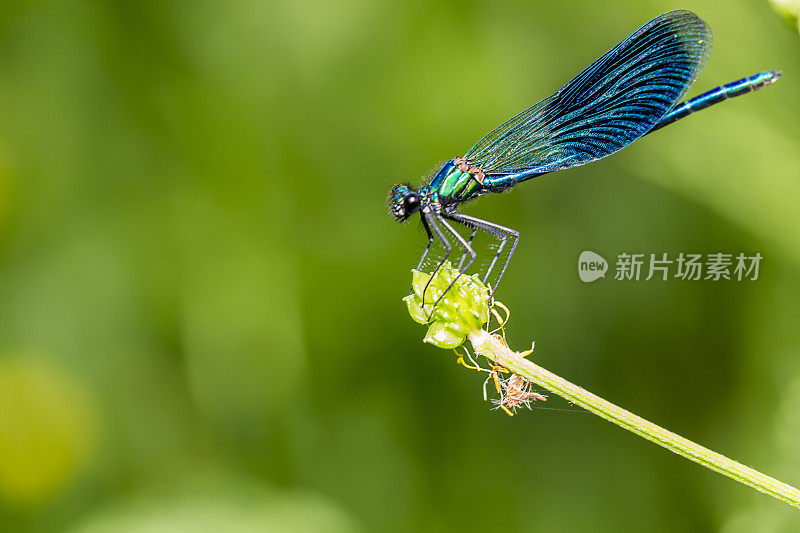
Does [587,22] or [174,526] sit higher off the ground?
[587,22]

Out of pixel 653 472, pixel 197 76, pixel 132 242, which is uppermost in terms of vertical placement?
pixel 197 76

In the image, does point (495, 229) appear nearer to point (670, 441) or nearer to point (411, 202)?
point (411, 202)

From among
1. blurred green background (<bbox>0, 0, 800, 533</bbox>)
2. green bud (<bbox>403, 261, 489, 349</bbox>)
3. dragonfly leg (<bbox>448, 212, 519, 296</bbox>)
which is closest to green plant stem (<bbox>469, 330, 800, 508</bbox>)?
green bud (<bbox>403, 261, 489, 349</bbox>)

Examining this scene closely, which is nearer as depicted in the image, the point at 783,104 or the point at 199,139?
the point at 783,104

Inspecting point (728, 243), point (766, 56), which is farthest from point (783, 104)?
point (728, 243)

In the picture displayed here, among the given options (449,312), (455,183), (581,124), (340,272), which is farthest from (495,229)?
(340,272)

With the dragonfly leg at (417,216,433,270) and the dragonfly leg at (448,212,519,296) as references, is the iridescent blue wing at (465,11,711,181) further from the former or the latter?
the dragonfly leg at (417,216,433,270)

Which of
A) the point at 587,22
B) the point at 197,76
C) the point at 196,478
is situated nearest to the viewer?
the point at 196,478

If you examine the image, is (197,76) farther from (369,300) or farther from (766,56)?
(766,56)

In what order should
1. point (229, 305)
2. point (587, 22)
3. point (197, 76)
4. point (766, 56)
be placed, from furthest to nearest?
point (587, 22), point (197, 76), point (229, 305), point (766, 56)
